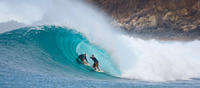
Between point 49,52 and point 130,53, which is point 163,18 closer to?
point 130,53

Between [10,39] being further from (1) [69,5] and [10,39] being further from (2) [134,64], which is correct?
(1) [69,5]

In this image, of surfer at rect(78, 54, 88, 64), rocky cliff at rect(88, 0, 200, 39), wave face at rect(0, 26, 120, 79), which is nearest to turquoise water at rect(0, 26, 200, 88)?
wave face at rect(0, 26, 120, 79)

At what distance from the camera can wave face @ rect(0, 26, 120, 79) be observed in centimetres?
602

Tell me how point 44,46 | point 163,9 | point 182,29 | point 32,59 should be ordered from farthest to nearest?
1. point 163,9
2. point 182,29
3. point 44,46
4. point 32,59

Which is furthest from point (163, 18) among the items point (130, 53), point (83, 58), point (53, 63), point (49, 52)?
point (53, 63)

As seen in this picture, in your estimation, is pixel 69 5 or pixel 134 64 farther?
pixel 69 5

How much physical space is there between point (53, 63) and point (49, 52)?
1.03 meters

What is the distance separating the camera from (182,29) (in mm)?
31516

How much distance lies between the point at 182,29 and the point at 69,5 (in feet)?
75.4

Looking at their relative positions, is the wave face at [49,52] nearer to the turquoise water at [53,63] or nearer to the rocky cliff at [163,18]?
the turquoise water at [53,63]

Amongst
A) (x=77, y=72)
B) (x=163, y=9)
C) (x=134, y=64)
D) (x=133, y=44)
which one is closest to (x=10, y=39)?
(x=77, y=72)

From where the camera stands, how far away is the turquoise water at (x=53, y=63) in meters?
4.84

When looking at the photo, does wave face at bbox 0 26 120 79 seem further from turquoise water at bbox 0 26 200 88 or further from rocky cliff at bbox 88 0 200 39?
rocky cliff at bbox 88 0 200 39

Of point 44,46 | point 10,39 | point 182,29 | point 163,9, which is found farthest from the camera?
point 163,9
